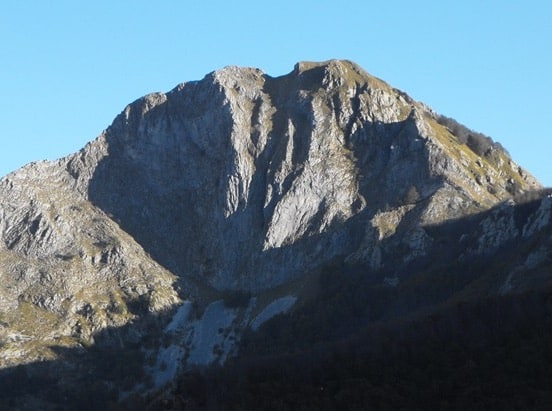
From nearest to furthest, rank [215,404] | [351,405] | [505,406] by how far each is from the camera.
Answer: [505,406] < [351,405] < [215,404]

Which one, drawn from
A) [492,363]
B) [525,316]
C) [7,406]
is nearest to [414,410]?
[492,363]

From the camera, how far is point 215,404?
5846 inches

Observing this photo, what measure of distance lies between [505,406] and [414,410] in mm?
11316

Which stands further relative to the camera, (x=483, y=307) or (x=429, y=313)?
(x=429, y=313)

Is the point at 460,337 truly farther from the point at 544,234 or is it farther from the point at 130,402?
the point at 130,402

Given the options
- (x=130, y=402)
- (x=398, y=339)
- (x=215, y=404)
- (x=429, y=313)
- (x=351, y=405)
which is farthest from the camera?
(x=130, y=402)

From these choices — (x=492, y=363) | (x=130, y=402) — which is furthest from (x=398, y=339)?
(x=130, y=402)

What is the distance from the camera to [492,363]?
463 feet

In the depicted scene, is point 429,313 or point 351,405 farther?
point 429,313

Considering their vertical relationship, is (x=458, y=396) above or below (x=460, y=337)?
below

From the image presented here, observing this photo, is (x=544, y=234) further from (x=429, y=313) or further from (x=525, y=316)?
(x=525, y=316)

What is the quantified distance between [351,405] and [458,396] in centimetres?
1308

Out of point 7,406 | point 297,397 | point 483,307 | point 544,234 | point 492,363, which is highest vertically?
point 544,234

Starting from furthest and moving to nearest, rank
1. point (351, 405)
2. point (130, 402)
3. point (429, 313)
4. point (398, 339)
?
point (130, 402) < point (429, 313) < point (398, 339) < point (351, 405)
